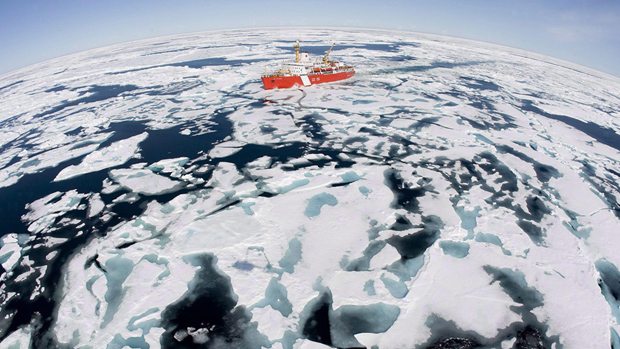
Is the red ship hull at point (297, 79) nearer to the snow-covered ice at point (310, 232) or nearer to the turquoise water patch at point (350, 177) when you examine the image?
the snow-covered ice at point (310, 232)

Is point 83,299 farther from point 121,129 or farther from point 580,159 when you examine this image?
point 580,159

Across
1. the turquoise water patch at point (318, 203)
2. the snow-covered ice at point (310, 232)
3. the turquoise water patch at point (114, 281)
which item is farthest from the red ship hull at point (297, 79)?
the turquoise water patch at point (114, 281)

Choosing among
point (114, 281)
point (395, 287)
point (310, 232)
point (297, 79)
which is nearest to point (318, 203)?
point (310, 232)

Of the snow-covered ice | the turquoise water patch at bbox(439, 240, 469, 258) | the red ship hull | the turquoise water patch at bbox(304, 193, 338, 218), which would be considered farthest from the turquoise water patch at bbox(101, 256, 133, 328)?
the red ship hull

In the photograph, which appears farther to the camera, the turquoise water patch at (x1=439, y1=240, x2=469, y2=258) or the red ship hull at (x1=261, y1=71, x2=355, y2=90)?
the red ship hull at (x1=261, y1=71, x2=355, y2=90)

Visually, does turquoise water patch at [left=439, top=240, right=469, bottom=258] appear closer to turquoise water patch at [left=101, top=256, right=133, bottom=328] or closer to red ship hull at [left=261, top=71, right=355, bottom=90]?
turquoise water patch at [left=101, top=256, right=133, bottom=328]

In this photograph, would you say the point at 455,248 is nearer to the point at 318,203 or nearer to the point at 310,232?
the point at 310,232

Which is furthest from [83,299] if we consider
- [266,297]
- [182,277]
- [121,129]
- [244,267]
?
[121,129]
